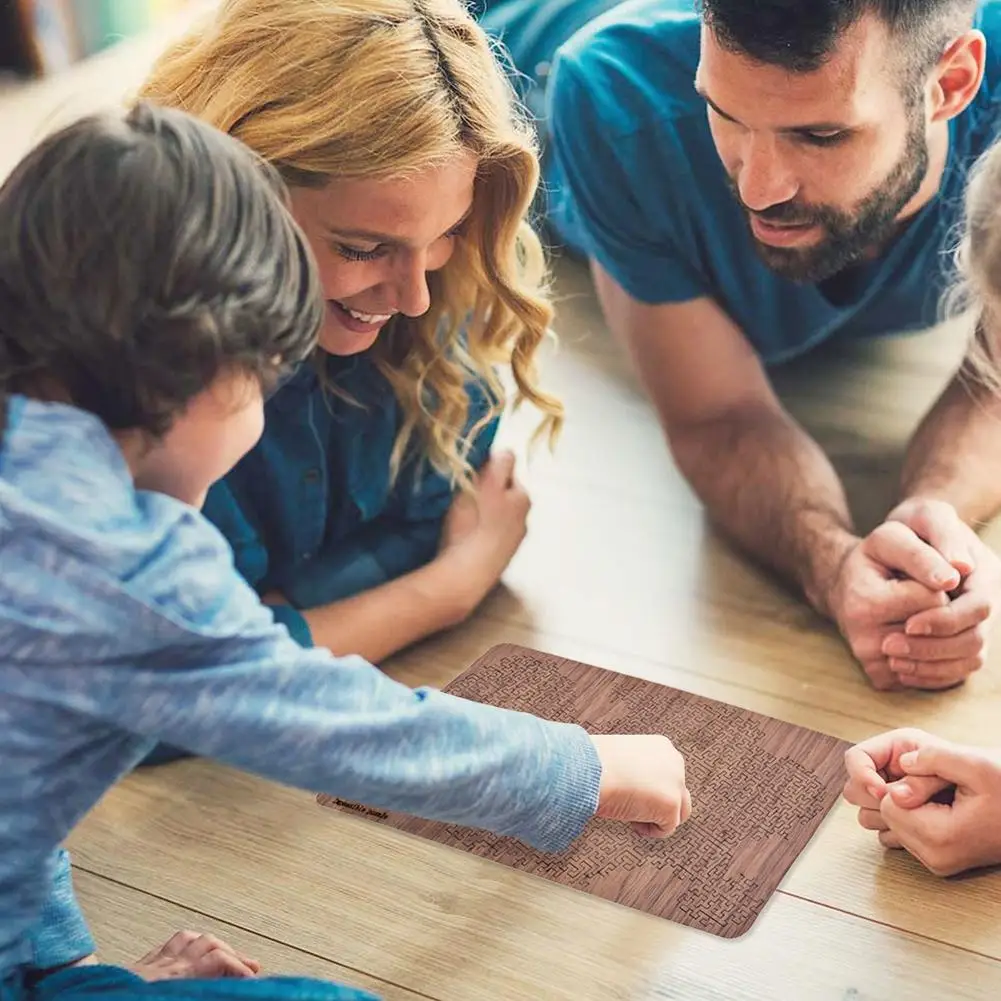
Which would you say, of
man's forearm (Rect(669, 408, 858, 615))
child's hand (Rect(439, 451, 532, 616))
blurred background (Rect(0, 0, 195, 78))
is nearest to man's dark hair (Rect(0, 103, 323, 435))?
child's hand (Rect(439, 451, 532, 616))

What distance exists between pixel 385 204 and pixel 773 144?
1.38ft

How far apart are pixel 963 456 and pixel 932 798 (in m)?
0.51

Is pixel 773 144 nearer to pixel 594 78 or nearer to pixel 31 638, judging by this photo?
pixel 594 78

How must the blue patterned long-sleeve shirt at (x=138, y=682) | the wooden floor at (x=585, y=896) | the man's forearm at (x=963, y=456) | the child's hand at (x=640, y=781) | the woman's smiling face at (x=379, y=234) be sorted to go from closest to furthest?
the blue patterned long-sleeve shirt at (x=138, y=682), the child's hand at (x=640, y=781), the wooden floor at (x=585, y=896), the woman's smiling face at (x=379, y=234), the man's forearm at (x=963, y=456)

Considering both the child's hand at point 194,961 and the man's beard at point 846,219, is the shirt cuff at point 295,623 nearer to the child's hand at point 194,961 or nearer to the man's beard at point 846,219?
the child's hand at point 194,961

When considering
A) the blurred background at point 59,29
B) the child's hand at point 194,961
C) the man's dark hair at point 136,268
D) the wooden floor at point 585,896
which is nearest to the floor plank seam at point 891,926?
the wooden floor at point 585,896

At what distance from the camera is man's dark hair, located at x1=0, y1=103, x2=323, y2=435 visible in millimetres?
869

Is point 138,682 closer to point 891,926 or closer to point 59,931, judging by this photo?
point 59,931

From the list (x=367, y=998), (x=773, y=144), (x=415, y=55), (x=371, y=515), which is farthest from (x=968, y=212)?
(x=367, y=998)

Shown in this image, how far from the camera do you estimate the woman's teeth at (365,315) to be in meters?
1.40

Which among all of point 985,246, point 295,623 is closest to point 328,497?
point 295,623

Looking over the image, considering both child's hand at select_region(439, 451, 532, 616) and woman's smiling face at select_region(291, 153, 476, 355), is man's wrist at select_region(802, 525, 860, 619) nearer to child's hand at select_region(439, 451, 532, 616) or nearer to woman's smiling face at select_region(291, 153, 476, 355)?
child's hand at select_region(439, 451, 532, 616)

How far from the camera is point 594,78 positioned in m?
1.70

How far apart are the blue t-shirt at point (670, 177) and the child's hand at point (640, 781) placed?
0.75 meters
